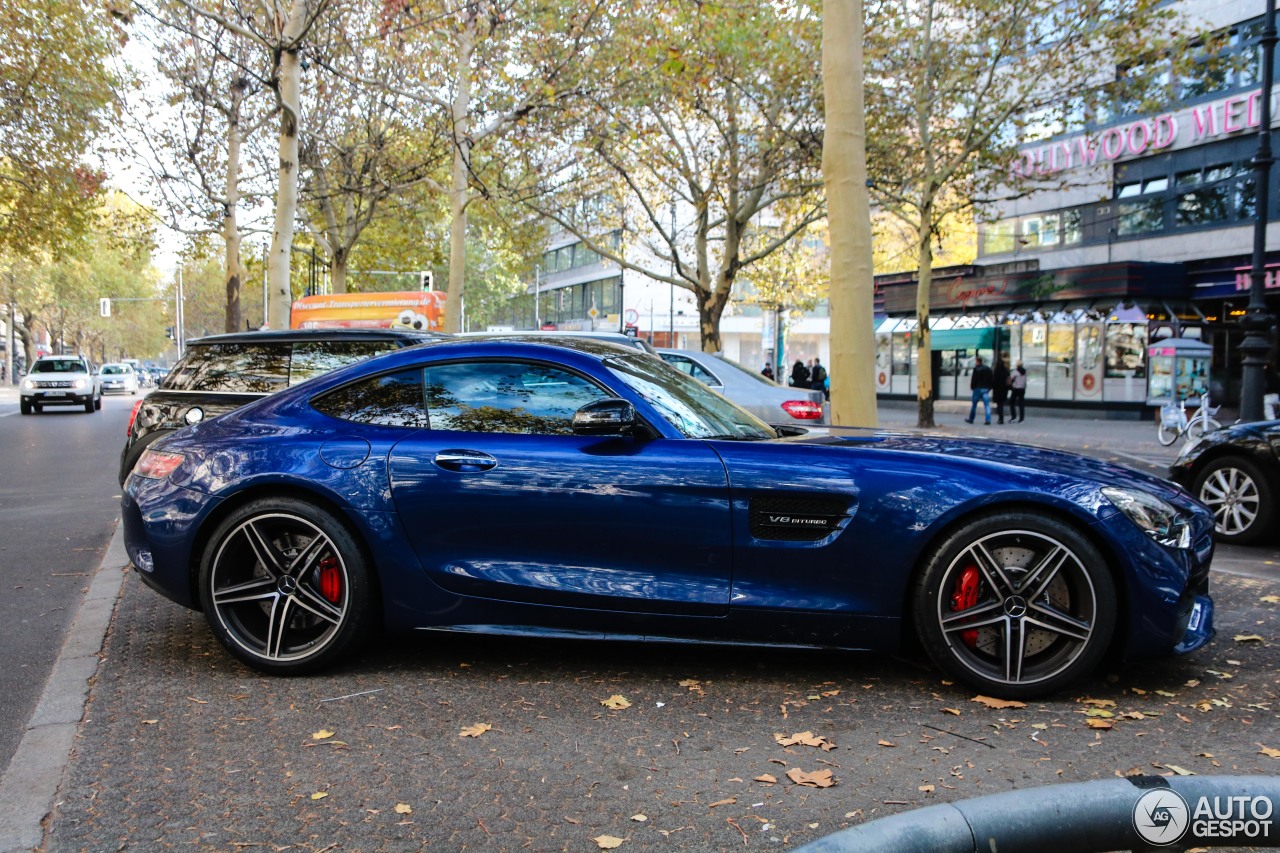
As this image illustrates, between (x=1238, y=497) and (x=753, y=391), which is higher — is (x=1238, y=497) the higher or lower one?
the lower one

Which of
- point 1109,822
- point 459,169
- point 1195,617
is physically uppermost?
point 459,169

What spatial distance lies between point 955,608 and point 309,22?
45.4ft

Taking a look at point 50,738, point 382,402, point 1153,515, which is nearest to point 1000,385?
point 1153,515

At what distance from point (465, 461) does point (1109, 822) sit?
10.0 feet

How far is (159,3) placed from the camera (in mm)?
20594

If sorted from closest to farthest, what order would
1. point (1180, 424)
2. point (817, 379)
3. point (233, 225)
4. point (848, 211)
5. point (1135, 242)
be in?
point (848, 211)
point (1180, 424)
point (233, 225)
point (817, 379)
point (1135, 242)

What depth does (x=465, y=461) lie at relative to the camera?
427 centimetres

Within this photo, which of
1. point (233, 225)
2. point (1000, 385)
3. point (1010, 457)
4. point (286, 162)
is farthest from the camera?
point (233, 225)

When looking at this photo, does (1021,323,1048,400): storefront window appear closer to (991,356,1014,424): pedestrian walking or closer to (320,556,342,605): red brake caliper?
(991,356,1014,424): pedestrian walking

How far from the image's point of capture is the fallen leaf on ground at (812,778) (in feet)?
10.5

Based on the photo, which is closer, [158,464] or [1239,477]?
[158,464]

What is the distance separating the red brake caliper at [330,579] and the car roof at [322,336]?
330 cm

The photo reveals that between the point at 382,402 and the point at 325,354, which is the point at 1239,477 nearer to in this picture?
the point at 382,402

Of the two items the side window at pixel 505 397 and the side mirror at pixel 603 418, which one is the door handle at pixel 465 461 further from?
the side mirror at pixel 603 418
